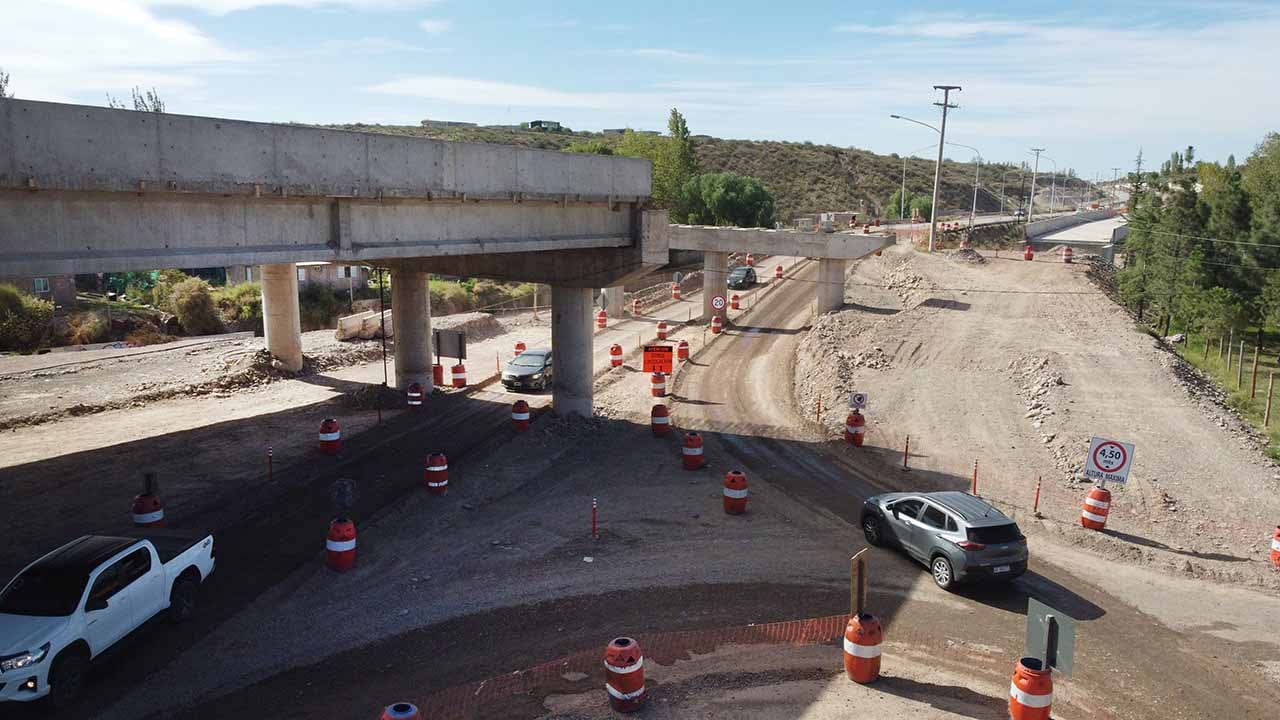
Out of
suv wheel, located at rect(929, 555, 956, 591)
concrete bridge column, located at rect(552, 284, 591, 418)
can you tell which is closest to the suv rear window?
suv wheel, located at rect(929, 555, 956, 591)

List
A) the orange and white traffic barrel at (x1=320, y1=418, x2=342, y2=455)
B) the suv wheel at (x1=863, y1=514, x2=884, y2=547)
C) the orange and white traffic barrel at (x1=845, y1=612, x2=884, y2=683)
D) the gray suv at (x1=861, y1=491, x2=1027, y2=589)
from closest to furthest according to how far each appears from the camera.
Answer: the orange and white traffic barrel at (x1=845, y1=612, x2=884, y2=683), the gray suv at (x1=861, y1=491, x2=1027, y2=589), the suv wheel at (x1=863, y1=514, x2=884, y2=547), the orange and white traffic barrel at (x1=320, y1=418, x2=342, y2=455)

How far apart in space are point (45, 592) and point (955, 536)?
45.5 ft

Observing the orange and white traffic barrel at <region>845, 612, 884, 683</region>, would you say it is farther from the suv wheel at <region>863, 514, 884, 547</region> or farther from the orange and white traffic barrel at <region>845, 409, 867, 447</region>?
the orange and white traffic barrel at <region>845, 409, 867, 447</region>

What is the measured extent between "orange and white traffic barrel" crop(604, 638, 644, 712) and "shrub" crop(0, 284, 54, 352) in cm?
4053

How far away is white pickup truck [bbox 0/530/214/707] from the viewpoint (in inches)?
413

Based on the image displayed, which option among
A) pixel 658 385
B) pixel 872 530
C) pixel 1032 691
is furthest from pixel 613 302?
pixel 1032 691

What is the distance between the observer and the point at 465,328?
45.3m

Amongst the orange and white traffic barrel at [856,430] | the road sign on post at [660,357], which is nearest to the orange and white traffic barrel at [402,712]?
the orange and white traffic barrel at [856,430]

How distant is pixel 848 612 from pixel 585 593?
14.5 ft

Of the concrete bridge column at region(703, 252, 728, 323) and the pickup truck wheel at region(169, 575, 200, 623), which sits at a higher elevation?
the concrete bridge column at region(703, 252, 728, 323)

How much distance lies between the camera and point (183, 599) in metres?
13.2

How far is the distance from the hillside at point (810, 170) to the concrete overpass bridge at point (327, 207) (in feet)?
263

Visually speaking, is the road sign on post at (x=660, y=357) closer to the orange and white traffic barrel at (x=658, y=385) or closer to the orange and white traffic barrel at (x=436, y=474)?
the orange and white traffic barrel at (x=658, y=385)

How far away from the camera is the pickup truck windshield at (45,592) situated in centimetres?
1116
